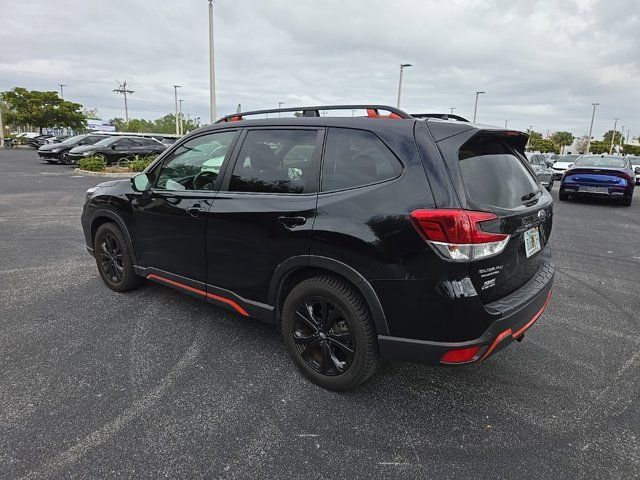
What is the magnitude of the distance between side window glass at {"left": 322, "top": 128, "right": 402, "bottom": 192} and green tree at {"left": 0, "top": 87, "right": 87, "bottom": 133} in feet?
191

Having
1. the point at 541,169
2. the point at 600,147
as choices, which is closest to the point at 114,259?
the point at 541,169

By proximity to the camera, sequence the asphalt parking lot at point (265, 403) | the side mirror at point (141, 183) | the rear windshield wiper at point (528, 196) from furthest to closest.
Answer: the side mirror at point (141, 183)
the rear windshield wiper at point (528, 196)
the asphalt parking lot at point (265, 403)

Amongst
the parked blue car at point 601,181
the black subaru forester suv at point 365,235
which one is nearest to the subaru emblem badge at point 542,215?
the black subaru forester suv at point 365,235

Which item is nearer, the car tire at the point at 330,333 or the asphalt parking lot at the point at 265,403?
the asphalt parking lot at the point at 265,403

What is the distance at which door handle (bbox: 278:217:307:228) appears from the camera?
2.79m

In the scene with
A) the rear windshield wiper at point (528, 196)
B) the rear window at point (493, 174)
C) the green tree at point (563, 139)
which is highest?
the green tree at point (563, 139)

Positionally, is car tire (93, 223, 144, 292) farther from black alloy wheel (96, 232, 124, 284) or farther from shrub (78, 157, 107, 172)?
shrub (78, 157, 107, 172)

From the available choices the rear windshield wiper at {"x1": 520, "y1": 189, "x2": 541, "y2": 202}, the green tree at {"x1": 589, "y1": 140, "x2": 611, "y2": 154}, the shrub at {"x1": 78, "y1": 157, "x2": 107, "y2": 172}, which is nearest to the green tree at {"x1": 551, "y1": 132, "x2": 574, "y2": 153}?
the green tree at {"x1": 589, "y1": 140, "x2": 611, "y2": 154}

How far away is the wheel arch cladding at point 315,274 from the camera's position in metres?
2.53

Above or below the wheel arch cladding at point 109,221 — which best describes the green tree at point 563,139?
above

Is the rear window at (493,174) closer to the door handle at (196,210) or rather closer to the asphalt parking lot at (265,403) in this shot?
the asphalt parking lot at (265,403)

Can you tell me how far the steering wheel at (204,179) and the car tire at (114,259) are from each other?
1165 millimetres

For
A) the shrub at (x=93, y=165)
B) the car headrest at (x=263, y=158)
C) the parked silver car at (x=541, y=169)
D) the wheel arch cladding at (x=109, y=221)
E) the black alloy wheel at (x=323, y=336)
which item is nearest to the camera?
the black alloy wheel at (x=323, y=336)

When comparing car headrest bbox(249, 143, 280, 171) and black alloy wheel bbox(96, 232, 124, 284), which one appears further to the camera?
black alloy wheel bbox(96, 232, 124, 284)
